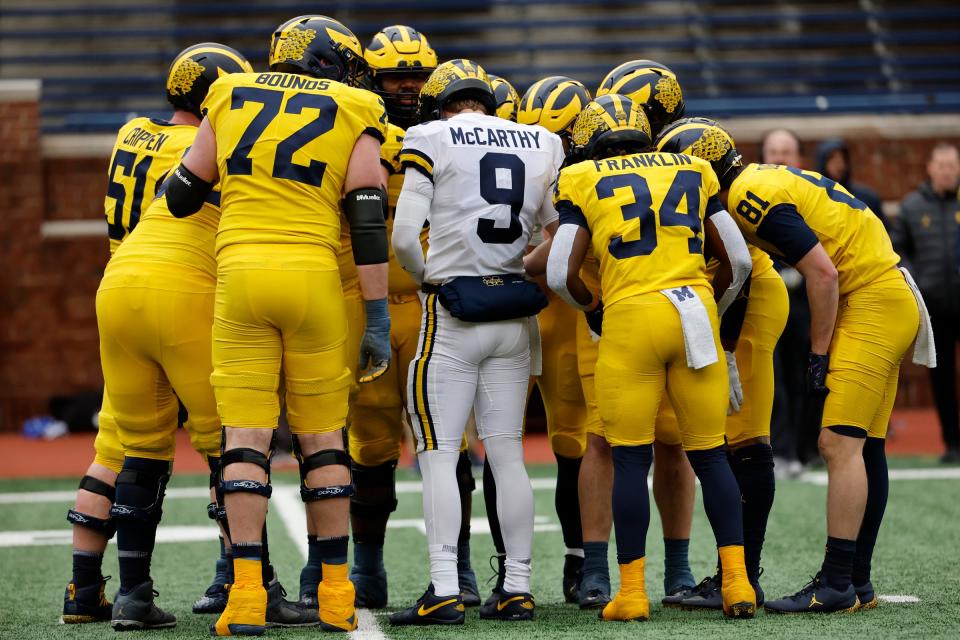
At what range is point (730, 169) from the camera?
534cm

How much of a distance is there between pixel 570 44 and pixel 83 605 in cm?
1130

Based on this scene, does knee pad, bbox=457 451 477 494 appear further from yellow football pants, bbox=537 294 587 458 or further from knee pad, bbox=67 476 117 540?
knee pad, bbox=67 476 117 540

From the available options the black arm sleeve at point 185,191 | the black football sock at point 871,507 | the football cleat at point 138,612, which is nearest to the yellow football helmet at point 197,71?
the black arm sleeve at point 185,191

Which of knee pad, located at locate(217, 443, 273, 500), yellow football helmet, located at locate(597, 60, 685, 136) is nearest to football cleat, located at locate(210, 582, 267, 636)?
knee pad, located at locate(217, 443, 273, 500)

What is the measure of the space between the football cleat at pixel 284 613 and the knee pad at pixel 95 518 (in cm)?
65

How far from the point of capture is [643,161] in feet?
16.3

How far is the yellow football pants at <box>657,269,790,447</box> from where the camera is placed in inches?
207

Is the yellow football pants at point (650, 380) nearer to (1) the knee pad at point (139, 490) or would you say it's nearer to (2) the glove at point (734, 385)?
(2) the glove at point (734, 385)

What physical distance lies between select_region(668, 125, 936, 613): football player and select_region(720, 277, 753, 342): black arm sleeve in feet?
0.71

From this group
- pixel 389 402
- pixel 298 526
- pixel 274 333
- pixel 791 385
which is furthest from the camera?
pixel 791 385

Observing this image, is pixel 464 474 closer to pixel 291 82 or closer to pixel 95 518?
pixel 95 518

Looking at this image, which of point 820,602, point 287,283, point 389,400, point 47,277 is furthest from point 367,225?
point 47,277

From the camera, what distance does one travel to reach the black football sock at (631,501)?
15.8 ft

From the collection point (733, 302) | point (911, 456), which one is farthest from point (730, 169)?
point (911, 456)
